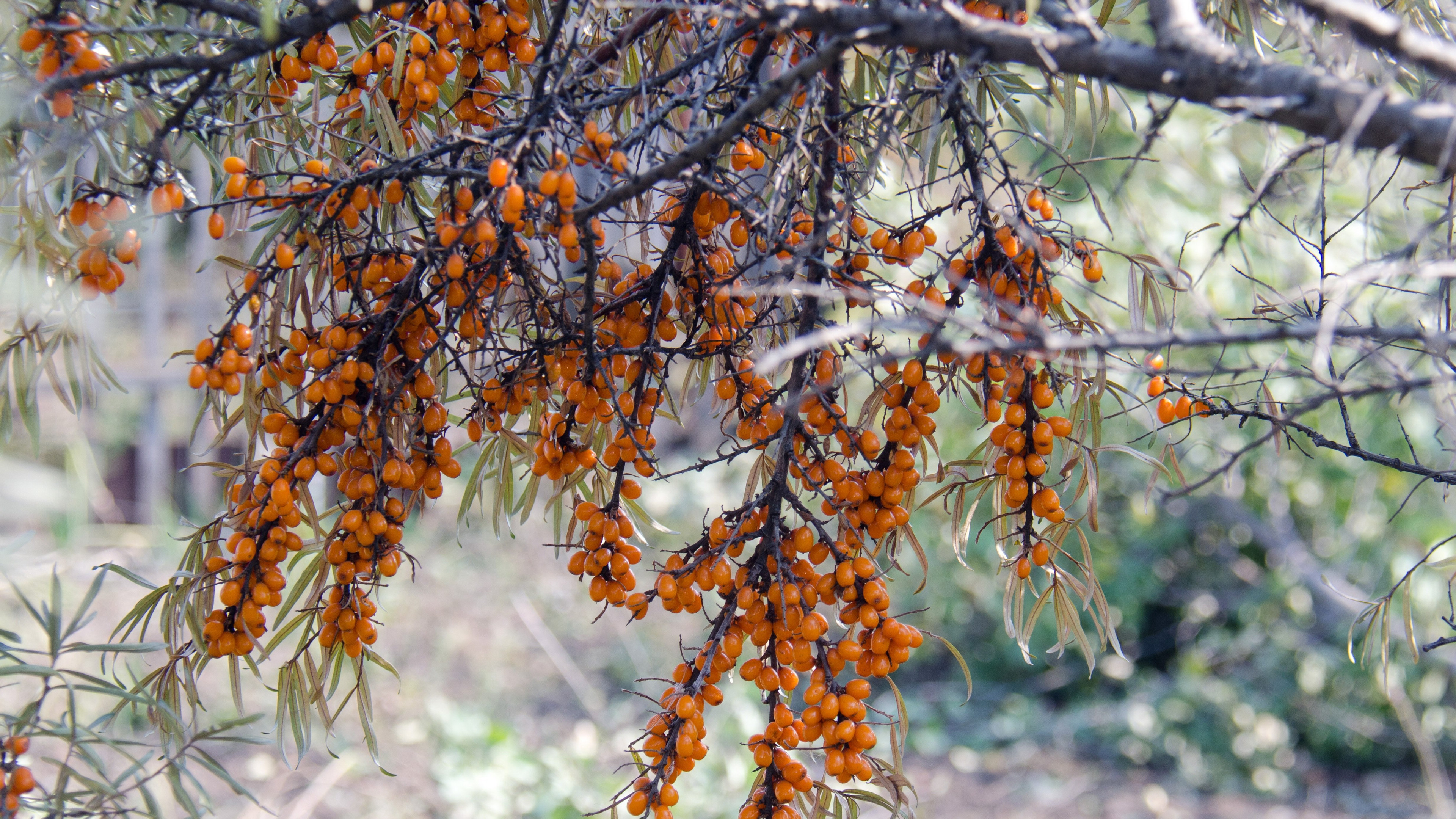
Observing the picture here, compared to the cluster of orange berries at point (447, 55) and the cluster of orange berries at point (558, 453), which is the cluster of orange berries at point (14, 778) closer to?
the cluster of orange berries at point (558, 453)

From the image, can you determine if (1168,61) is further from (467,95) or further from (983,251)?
(467,95)

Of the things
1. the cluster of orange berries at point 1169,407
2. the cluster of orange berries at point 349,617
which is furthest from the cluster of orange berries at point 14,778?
the cluster of orange berries at point 1169,407

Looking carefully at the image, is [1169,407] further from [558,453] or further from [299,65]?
[299,65]

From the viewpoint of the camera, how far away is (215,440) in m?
1.00

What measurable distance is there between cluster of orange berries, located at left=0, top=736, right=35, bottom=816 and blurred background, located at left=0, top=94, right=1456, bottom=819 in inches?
66.7

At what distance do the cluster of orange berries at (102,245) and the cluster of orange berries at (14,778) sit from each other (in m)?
0.41

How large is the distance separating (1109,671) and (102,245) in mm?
3481

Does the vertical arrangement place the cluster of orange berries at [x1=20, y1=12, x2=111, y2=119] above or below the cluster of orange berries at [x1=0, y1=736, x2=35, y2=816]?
above

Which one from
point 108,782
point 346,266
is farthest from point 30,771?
point 346,266

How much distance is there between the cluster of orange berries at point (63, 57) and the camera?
687 millimetres

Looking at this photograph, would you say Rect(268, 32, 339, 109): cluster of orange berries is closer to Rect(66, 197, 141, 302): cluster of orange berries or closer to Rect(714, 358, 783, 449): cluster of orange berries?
Rect(66, 197, 141, 302): cluster of orange berries

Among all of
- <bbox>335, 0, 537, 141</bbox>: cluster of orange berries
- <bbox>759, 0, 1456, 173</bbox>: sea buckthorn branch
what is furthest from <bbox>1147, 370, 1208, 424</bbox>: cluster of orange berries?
<bbox>335, 0, 537, 141</bbox>: cluster of orange berries

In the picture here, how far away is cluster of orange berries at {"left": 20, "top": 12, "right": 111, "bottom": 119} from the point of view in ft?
2.25

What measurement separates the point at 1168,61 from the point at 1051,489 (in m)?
0.37
